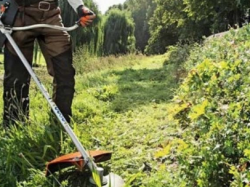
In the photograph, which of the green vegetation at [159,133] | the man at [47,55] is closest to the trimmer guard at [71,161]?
the green vegetation at [159,133]

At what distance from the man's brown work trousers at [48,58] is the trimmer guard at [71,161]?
886 millimetres

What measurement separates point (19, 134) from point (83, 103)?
1.42 meters

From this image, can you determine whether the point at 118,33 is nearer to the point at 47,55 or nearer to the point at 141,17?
the point at 141,17

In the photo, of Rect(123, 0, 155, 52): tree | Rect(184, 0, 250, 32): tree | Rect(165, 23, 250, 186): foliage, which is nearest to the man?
Rect(165, 23, 250, 186): foliage

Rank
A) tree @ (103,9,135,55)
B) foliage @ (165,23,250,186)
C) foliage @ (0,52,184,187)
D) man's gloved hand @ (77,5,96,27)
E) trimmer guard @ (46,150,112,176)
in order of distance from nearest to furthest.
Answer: foliage @ (165,23,250,186)
trimmer guard @ (46,150,112,176)
foliage @ (0,52,184,187)
man's gloved hand @ (77,5,96,27)
tree @ (103,9,135,55)

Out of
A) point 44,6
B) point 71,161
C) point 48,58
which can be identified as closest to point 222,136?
point 71,161

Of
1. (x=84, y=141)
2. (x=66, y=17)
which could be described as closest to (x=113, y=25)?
(x=66, y=17)

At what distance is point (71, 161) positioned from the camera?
10.1 ft

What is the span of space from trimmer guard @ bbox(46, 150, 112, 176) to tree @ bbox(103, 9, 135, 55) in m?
30.5

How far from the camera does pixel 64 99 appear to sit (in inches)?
159

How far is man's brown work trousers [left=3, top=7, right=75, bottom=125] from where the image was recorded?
13.2ft

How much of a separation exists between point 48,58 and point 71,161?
1.35m

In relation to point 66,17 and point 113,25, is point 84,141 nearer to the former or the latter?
point 66,17

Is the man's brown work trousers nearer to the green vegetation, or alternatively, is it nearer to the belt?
the belt
